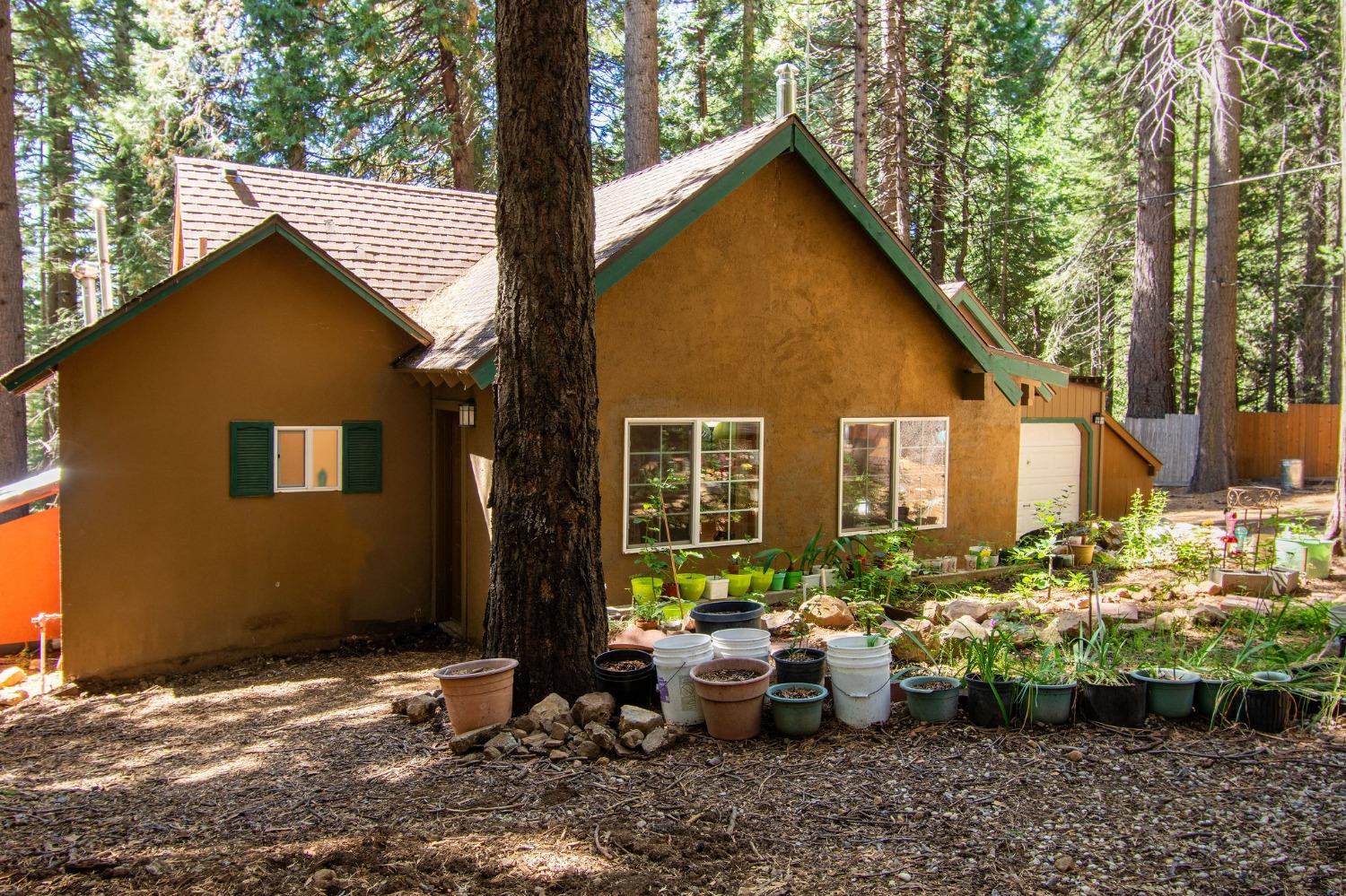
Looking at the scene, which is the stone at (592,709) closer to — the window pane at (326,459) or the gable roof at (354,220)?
the window pane at (326,459)

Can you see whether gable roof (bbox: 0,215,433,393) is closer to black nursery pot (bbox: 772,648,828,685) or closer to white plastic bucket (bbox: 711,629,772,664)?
white plastic bucket (bbox: 711,629,772,664)

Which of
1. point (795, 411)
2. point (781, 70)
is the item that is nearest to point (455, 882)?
point (795, 411)

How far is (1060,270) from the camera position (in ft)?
83.3

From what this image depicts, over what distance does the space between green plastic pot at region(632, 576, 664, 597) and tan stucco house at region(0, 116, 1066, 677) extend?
1.22 feet

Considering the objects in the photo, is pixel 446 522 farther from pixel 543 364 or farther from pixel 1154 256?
pixel 1154 256

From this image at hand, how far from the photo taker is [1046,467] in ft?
51.2

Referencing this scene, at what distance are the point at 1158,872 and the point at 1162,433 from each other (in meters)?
21.5

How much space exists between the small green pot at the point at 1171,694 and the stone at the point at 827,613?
314 centimetres

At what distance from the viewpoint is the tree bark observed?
55.7ft

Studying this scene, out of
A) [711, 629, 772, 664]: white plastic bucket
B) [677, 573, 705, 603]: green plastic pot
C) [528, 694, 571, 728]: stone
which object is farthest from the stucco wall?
[711, 629, 772, 664]: white plastic bucket

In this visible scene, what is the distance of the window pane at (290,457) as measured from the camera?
31.3ft

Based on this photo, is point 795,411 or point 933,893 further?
point 795,411

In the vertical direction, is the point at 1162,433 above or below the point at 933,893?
above

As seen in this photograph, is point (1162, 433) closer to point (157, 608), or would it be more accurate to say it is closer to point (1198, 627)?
point (1198, 627)
